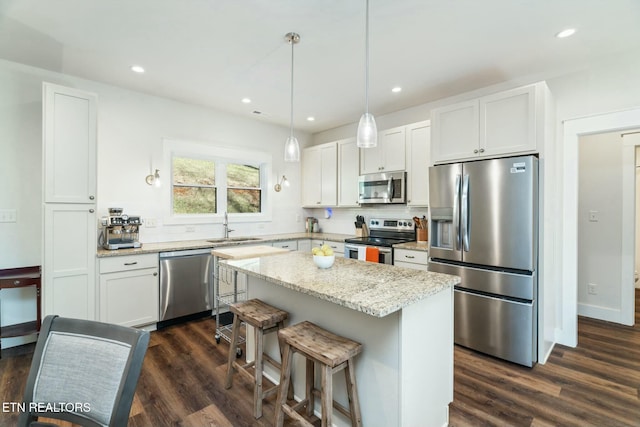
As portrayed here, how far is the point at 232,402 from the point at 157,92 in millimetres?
3386

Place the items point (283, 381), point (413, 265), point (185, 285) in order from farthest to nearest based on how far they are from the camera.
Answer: point (185, 285)
point (413, 265)
point (283, 381)

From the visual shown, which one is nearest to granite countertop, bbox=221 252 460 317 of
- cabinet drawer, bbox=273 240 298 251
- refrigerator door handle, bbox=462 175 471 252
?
refrigerator door handle, bbox=462 175 471 252

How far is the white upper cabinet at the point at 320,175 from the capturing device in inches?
185

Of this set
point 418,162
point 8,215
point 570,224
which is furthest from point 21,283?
point 570,224

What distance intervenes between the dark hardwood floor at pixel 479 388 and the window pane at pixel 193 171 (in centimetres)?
205

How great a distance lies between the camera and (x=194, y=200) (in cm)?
412

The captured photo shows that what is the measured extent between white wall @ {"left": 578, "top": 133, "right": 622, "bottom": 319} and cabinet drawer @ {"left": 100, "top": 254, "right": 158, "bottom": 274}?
5057mm

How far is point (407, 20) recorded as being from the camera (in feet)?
7.07

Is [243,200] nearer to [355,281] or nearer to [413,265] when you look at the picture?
[413,265]

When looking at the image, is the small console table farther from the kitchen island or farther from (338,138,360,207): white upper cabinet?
(338,138,360,207): white upper cabinet

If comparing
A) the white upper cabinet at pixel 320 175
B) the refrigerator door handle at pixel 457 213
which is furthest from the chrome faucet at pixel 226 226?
the refrigerator door handle at pixel 457 213

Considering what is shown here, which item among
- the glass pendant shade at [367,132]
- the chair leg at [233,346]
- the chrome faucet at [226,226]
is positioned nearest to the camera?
the glass pendant shade at [367,132]

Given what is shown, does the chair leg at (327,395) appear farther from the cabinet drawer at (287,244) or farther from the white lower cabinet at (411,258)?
the cabinet drawer at (287,244)

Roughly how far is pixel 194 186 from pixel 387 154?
2672mm
